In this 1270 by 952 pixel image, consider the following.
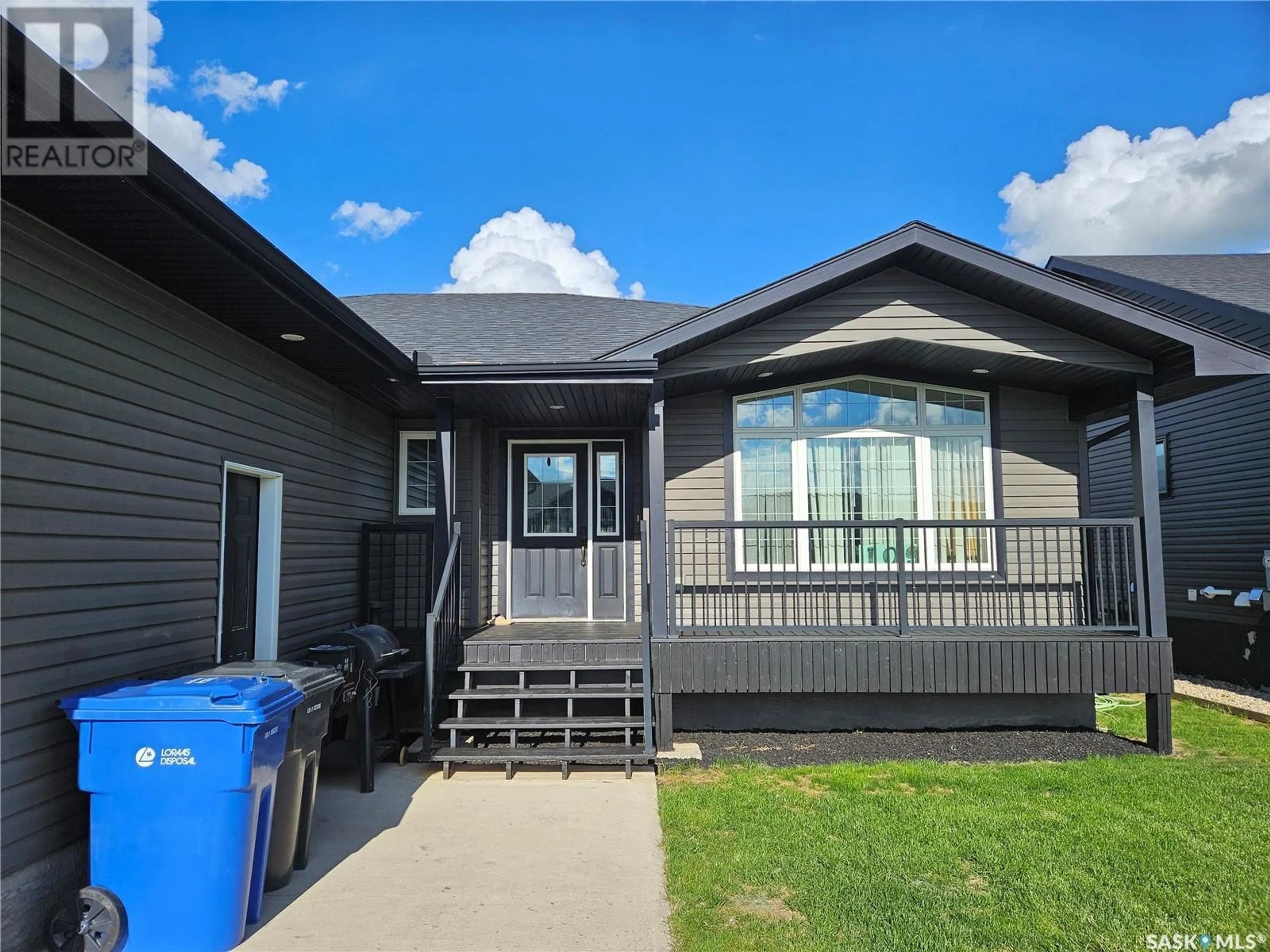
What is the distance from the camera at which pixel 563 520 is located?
25.7 feet

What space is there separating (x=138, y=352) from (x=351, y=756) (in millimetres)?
3599

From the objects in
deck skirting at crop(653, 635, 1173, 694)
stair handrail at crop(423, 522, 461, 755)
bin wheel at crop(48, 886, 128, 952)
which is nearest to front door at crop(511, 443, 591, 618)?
stair handrail at crop(423, 522, 461, 755)

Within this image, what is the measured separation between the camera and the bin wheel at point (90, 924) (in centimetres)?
295

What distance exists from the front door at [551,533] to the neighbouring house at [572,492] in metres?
0.03

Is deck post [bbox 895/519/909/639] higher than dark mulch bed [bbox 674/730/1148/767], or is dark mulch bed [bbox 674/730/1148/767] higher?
deck post [bbox 895/519/909/639]

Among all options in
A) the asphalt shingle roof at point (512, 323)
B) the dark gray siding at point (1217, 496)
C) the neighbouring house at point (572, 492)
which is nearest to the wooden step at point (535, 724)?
the neighbouring house at point (572, 492)

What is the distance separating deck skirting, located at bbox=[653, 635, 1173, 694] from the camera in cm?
582

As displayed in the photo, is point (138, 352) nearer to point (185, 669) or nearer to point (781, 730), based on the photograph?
point (185, 669)

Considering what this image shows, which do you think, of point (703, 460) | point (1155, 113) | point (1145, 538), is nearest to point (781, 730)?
point (703, 460)

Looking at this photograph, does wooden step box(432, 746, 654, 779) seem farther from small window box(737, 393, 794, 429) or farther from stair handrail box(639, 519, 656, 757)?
small window box(737, 393, 794, 429)

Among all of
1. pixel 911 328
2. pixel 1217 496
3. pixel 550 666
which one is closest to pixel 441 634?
pixel 550 666

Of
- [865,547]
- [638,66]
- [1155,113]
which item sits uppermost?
[1155,113]

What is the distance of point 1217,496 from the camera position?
366 inches

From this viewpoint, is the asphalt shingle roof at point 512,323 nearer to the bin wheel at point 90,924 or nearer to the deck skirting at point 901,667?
the deck skirting at point 901,667
